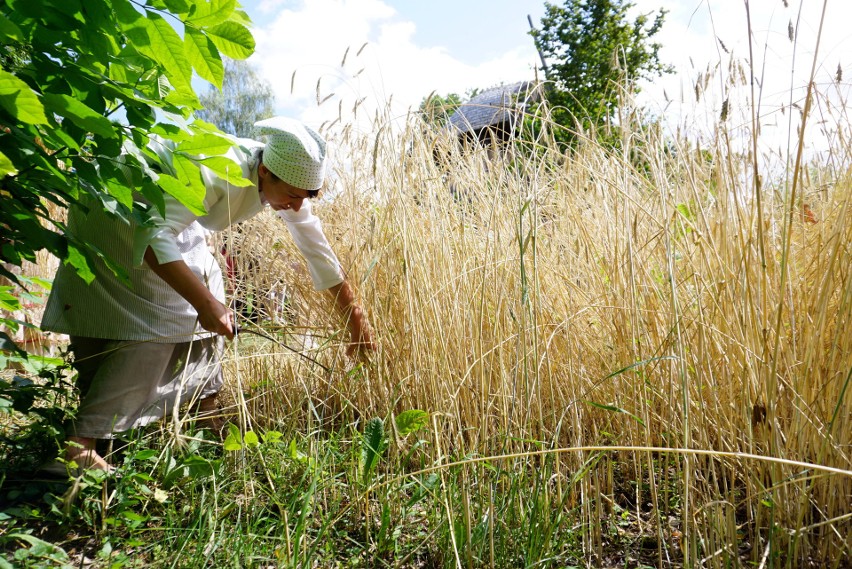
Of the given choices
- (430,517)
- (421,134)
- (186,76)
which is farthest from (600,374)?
(186,76)

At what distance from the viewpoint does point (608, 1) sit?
9.73 m

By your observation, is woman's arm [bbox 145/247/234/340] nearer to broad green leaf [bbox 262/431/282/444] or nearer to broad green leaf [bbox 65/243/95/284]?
broad green leaf [bbox 262/431/282/444]

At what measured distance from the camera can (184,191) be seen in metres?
1.05

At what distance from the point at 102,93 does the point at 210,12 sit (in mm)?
233

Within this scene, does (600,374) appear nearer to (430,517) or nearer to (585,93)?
(430,517)

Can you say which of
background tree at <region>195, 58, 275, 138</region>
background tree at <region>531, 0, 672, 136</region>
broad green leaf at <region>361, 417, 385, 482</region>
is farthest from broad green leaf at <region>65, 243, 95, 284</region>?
background tree at <region>195, 58, 275, 138</region>

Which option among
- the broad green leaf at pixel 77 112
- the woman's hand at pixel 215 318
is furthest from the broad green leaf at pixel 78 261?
the woman's hand at pixel 215 318

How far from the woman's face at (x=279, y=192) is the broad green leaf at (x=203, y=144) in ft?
2.60

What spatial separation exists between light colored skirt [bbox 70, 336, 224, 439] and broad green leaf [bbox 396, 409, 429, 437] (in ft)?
1.86

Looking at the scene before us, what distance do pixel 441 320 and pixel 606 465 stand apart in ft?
1.77

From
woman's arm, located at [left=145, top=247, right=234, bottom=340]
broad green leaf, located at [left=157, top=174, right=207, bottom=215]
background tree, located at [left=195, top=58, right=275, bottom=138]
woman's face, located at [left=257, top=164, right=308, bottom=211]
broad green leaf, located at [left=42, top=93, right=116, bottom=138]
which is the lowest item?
woman's arm, located at [left=145, top=247, right=234, bottom=340]

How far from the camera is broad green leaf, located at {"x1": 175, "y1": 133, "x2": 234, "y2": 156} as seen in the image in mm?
998

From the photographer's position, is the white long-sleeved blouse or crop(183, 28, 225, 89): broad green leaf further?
the white long-sleeved blouse

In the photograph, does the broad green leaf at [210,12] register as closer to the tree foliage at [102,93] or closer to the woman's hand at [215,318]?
the tree foliage at [102,93]
